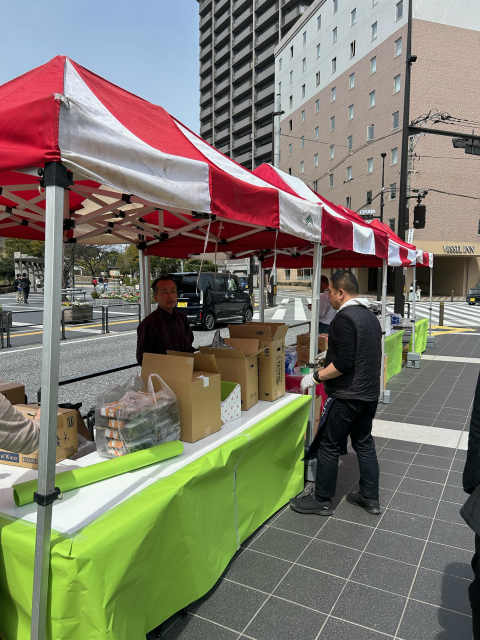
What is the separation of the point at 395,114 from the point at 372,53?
6.87m

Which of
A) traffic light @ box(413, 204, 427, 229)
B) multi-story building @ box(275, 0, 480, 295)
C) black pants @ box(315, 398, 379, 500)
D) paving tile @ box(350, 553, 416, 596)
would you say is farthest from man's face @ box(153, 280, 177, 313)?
multi-story building @ box(275, 0, 480, 295)

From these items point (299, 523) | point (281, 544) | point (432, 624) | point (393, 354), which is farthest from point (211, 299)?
point (432, 624)

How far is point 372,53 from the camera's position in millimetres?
39531

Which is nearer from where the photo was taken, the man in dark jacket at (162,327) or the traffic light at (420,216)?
the man in dark jacket at (162,327)

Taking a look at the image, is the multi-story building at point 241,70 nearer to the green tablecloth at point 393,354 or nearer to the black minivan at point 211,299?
the black minivan at point 211,299

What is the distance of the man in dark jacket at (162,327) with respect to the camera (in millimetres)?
4008

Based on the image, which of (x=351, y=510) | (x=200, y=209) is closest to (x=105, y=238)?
(x=200, y=209)

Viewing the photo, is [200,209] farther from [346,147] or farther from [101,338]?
Answer: [346,147]

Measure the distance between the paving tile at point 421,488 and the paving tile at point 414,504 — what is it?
8 cm

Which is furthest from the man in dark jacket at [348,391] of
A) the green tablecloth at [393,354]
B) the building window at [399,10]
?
the building window at [399,10]

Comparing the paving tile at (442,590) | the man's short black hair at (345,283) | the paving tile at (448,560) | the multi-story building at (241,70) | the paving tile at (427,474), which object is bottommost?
the paving tile at (442,590)

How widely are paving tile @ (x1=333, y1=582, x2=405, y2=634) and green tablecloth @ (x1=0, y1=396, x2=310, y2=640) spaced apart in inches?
28.7

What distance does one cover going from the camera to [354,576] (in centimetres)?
275

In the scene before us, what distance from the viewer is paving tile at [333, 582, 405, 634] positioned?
7.81ft
